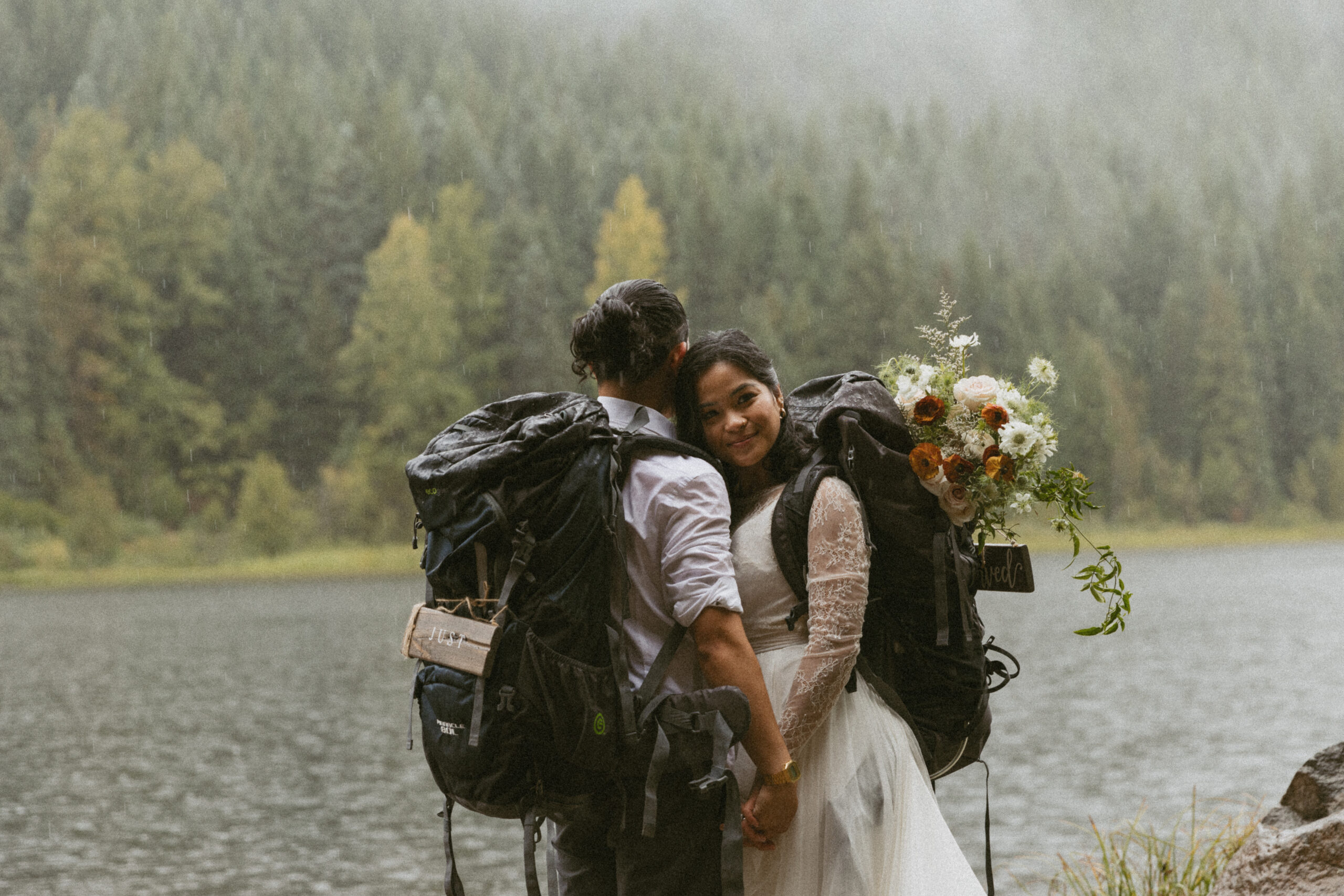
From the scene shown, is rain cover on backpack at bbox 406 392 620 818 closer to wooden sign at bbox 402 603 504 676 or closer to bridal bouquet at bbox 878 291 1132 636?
wooden sign at bbox 402 603 504 676

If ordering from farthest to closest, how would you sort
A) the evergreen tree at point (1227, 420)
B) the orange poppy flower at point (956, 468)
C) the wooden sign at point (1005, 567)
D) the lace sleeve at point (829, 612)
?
the evergreen tree at point (1227, 420) < the wooden sign at point (1005, 567) < the orange poppy flower at point (956, 468) < the lace sleeve at point (829, 612)

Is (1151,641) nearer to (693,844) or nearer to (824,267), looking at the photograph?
(693,844)

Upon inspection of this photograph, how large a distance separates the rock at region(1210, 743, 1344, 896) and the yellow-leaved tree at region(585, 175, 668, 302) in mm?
43373

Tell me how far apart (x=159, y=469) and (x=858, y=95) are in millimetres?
53426

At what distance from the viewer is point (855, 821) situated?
2383mm

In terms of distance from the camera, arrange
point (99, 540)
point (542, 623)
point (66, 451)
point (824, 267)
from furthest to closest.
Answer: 1. point (824, 267)
2. point (66, 451)
3. point (99, 540)
4. point (542, 623)

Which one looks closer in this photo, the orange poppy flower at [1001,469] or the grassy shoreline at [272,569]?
the orange poppy flower at [1001,469]

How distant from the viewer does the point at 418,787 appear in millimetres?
11367

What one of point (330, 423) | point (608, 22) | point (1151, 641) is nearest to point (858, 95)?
point (608, 22)

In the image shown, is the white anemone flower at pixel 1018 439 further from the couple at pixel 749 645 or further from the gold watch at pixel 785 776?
the gold watch at pixel 785 776

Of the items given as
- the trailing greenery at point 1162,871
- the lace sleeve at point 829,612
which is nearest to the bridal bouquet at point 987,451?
the lace sleeve at point 829,612

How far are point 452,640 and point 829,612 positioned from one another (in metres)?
0.65

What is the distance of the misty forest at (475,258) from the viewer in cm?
4616

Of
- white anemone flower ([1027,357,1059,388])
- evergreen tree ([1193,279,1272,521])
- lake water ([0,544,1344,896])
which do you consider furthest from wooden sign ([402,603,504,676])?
evergreen tree ([1193,279,1272,521])
